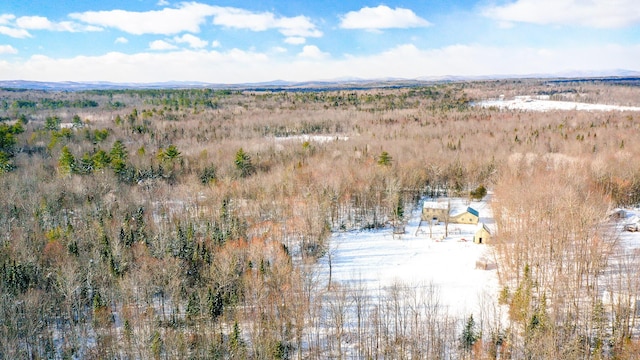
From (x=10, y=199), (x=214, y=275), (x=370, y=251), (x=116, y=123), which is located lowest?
(x=370, y=251)

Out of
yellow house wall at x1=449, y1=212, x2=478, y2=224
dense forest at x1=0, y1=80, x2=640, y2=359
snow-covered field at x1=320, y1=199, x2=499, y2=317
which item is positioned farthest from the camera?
yellow house wall at x1=449, y1=212, x2=478, y2=224

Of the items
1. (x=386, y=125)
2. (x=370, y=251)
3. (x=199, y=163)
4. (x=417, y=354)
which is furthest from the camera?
(x=386, y=125)

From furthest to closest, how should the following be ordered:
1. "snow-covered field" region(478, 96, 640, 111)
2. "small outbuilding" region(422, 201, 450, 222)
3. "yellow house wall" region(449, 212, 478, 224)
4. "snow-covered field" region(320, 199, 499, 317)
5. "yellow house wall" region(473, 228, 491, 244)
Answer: "snow-covered field" region(478, 96, 640, 111) → "small outbuilding" region(422, 201, 450, 222) → "yellow house wall" region(449, 212, 478, 224) → "yellow house wall" region(473, 228, 491, 244) → "snow-covered field" region(320, 199, 499, 317)

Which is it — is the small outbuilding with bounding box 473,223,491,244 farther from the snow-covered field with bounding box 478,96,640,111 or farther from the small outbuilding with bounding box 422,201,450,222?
the snow-covered field with bounding box 478,96,640,111

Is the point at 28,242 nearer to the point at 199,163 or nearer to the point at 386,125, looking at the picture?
the point at 199,163

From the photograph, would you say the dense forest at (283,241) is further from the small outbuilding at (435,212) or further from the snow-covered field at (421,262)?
the small outbuilding at (435,212)

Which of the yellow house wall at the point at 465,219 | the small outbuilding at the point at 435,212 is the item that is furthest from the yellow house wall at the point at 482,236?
the small outbuilding at the point at 435,212

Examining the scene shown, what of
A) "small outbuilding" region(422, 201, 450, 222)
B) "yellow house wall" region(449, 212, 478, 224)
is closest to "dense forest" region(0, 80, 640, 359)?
"small outbuilding" region(422, 201, 450, 222)

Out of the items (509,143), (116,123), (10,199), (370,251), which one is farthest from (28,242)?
(509,143)
